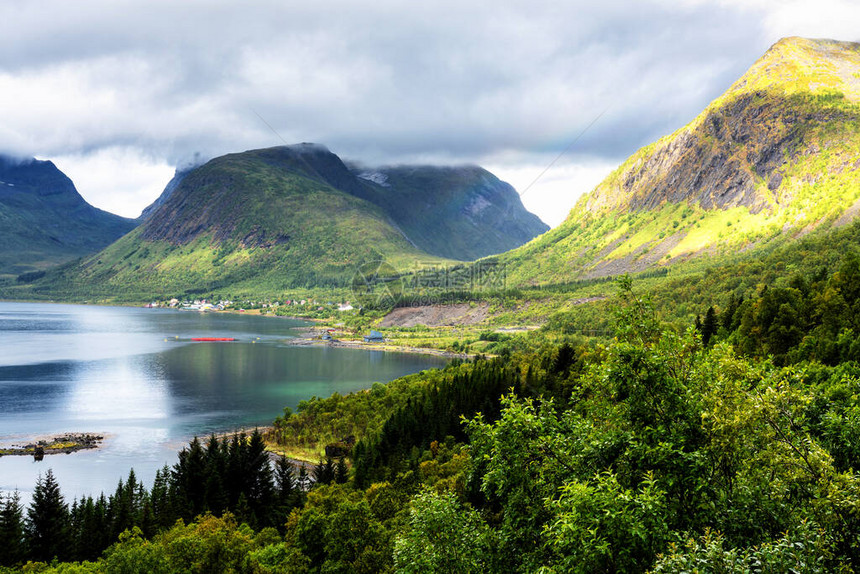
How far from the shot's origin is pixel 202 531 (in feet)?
119

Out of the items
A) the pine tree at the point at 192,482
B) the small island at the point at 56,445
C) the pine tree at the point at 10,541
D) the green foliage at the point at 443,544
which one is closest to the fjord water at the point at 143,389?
the small island at the point at 56,445

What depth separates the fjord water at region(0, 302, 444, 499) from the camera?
77875mm

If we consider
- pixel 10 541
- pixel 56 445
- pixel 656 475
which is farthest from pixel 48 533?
pixel 656 475

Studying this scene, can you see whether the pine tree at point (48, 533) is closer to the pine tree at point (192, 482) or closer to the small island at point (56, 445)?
the pine tree at point (192, 482)

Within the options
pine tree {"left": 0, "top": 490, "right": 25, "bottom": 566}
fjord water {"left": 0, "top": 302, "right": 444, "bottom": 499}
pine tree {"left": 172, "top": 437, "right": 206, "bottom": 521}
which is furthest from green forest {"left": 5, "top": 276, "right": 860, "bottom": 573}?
fjord water {"left": 0, "top": 302, "right": 444, "bottom": 499}

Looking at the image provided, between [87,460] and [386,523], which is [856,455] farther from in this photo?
[87,460]

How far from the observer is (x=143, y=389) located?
123m

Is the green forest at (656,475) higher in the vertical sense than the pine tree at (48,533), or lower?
higher

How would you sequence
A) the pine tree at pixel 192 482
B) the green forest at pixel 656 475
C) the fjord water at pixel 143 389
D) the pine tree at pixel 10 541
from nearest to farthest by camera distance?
the green forest at pixel 656 475, the pine tree at pixel 10 541, the pine tree at pixel 192 482, the fjord water at pixel 143 389

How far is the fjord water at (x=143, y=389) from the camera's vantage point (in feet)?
255

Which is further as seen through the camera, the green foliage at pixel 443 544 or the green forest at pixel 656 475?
the green foliage at pixel 443 544

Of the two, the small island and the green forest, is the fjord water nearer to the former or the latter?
the small island

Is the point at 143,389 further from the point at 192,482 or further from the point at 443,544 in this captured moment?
the point at 443,544

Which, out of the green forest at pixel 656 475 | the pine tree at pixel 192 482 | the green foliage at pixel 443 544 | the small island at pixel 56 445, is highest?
the green forest at pixel 656 475
